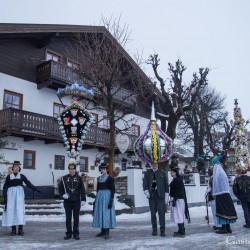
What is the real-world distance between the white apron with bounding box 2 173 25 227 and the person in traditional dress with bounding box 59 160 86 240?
133cm

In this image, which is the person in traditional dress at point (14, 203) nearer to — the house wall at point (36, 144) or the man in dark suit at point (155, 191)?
the man in dark suit at point (155, 191)

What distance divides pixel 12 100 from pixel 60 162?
5.29 metres

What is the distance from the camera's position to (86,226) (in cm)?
1095

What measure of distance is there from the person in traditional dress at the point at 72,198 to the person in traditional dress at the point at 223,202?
147 inches

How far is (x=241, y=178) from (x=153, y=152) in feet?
10.1

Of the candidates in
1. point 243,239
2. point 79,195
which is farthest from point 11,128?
point 243,239

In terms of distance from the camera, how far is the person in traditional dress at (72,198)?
830 cm

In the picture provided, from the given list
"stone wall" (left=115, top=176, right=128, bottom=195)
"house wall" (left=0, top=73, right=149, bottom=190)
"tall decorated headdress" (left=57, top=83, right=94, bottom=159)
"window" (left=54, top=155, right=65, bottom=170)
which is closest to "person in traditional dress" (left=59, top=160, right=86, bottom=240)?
"tall decorated headdress" (left=57, top=83, right=94, bottom=159)

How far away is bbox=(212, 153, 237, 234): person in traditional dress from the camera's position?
344 inches

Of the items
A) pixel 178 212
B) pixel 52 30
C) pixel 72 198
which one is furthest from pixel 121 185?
pixel 52 30

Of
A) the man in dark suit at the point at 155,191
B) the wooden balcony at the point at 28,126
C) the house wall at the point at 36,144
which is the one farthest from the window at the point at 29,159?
the man in dark suit at the point at 155,191

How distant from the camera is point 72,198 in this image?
8.40 metres

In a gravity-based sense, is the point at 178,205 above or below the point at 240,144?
below

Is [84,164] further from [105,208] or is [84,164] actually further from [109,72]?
[105,208]
